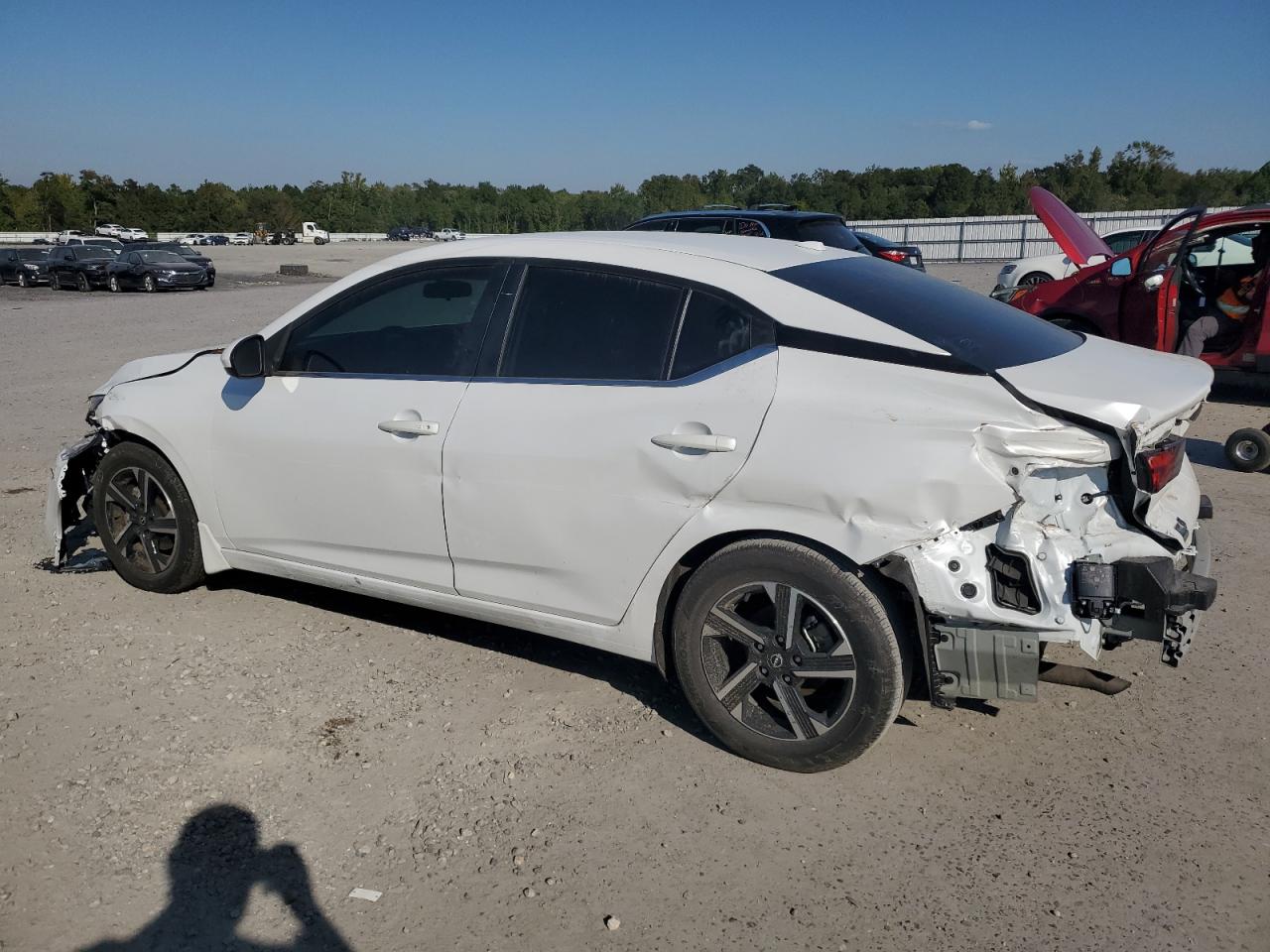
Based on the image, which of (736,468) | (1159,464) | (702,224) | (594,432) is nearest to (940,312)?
(1159,464)

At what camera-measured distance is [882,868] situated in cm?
308

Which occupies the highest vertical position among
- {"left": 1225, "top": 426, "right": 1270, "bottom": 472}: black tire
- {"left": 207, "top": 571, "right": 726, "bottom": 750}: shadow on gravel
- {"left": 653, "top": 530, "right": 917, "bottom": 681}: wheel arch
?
{"left": 653, "top": 530, "right": 917, "bottom": 681}: wheel arch

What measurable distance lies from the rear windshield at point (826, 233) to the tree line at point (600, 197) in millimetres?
24300

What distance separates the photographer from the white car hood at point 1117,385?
10.5 feet

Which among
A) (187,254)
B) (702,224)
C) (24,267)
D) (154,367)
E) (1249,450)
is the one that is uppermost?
(702,224)

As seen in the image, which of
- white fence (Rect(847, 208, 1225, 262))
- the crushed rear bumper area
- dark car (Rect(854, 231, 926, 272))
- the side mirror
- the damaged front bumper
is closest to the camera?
the crushed rear bumper area

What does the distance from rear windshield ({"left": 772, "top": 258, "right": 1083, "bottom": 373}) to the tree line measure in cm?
3431

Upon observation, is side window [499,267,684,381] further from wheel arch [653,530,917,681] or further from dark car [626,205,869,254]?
dark car [626,205,869,254]

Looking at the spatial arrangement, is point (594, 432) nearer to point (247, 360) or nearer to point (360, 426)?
point (360, 426)

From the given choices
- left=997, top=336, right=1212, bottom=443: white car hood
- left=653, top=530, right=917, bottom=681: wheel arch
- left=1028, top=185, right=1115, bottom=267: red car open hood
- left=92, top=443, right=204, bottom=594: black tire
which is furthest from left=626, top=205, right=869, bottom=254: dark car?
left=653, top=530, right=917, bottom=681: wheel arch

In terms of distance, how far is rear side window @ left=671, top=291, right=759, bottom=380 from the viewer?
357cm

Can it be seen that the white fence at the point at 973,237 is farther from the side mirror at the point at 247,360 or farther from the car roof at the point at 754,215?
the side mirror at the point at 247,360

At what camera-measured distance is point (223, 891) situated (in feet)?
9.76

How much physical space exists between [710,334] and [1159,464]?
Result: 1.51 m
